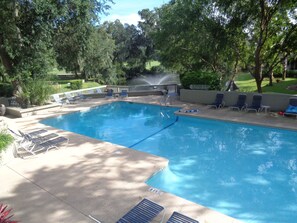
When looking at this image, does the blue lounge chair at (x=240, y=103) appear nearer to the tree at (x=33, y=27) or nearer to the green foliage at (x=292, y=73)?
the tree at (x=33, y=27)

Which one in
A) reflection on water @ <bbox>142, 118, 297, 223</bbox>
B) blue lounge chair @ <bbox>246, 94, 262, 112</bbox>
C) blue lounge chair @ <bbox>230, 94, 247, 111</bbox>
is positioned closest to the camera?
reflection on water @ <bbox>142, 118, 297, 223</bbox>

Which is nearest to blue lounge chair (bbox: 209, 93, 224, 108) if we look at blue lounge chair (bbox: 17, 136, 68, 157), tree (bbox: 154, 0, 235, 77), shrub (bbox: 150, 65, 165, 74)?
tree (bbox: 154, 0, 235, 77)

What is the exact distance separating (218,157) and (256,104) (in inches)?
203

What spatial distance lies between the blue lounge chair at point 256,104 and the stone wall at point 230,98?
0.27 meters

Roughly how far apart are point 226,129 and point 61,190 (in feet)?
23.9

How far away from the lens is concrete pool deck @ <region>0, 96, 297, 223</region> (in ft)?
13.8

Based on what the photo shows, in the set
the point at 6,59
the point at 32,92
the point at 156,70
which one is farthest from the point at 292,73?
the point at 6,59

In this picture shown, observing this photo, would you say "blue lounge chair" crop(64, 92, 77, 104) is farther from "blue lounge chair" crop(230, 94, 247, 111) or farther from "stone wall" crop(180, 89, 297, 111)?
"blue lounge chair" crop(230, 94, 247, 111)

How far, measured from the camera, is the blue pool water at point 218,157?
5152mm

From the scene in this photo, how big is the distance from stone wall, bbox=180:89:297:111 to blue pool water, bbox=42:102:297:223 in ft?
7.61

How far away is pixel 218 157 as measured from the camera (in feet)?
24.5

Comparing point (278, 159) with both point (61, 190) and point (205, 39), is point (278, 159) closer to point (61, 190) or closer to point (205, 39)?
point (61, 190)

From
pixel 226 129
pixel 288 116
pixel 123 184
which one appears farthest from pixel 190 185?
pixel 288 116

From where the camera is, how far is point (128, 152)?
23.0 ft
